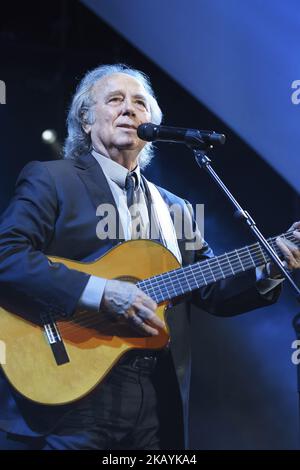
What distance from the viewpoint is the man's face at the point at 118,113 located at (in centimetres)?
268

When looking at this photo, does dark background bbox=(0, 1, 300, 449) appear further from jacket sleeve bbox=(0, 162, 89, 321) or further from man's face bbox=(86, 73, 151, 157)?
jacket sleeve bbox=(0, 162, 89, 321)

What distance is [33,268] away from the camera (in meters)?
2.18

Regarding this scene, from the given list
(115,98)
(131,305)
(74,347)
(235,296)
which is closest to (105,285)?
(131,305)

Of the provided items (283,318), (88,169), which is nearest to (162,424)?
(88,169)

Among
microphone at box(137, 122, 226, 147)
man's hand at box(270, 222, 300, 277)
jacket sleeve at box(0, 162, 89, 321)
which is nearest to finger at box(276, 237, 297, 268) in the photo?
man's hand at box(270, 222, 300, 277)

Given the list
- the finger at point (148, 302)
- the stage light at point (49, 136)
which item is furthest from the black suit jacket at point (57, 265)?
the stage light at point (49, 136)

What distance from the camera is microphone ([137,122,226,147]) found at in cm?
226

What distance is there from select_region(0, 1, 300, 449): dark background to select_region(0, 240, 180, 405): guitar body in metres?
1.27

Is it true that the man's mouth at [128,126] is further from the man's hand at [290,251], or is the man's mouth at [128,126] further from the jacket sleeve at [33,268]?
the man's hand at [290,251]

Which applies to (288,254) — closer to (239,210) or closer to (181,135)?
(239,210)

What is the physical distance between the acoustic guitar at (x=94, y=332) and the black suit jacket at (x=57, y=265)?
0.06m

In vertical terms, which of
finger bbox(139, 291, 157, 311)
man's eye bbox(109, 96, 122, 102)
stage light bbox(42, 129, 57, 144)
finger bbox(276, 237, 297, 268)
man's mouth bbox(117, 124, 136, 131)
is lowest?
finger bbox(139, 291, 157, 311)

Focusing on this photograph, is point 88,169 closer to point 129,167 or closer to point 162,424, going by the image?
point 129,167

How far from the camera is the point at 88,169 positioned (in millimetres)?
2576
